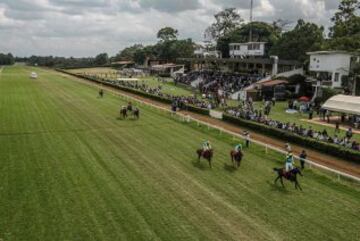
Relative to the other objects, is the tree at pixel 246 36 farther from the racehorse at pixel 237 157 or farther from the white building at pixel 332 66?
the racehorse at pixel 237 157

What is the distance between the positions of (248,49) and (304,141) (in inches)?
2149

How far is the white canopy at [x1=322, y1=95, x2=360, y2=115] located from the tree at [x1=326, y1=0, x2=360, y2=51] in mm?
18784

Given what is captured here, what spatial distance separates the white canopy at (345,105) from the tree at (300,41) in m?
26.8

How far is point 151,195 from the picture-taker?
53.5ft

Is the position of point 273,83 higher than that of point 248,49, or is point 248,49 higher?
point 248,49

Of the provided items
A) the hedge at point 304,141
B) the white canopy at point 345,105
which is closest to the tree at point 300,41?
the white canopy at point 345,105

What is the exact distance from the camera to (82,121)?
3366 centimetres

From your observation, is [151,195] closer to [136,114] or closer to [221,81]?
[136,114]

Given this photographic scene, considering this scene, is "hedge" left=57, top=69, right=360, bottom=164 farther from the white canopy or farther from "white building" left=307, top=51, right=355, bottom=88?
"white building" left=307, top=51, right=355, bottom=88

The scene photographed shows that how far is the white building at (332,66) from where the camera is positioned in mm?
46781

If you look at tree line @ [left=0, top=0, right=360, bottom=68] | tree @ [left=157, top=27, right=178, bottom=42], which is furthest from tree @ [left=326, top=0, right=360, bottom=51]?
tree @ [left=157, top=27, right=178, bottom=42]

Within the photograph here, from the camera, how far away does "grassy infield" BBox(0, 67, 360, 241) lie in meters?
13.3

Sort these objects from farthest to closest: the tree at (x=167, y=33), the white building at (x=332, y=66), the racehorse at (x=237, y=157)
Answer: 1. the tree at (x=167, y=33)
2. the white building at (x=332, y=66)
3. the racehorse at (x=237, y=157)

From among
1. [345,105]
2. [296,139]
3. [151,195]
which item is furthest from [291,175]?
[345,105]
